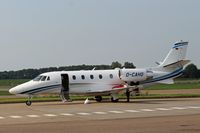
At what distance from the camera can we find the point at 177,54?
138ft

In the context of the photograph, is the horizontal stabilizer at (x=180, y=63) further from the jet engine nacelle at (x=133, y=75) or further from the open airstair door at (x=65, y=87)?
the open airstair door at (x=65, y=87)

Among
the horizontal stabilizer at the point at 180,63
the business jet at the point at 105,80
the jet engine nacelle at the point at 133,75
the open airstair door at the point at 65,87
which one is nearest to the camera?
the business jet at the point at 105,80

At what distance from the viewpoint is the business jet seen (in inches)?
1517

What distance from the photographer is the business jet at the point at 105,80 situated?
126ft

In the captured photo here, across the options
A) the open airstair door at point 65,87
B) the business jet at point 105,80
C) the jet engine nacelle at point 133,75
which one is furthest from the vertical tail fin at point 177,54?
the open airstair door at point 65,87

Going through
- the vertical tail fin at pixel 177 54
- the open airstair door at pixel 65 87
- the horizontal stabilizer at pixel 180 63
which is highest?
the vertical tail fin at pixel 177 54

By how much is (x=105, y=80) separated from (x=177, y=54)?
6.92 meters

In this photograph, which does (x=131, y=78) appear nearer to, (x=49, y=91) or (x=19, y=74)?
(x=49, y=91)

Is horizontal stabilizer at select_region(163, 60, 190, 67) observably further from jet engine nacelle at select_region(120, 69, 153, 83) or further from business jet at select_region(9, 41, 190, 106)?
jet engine nacelle at select_region(120, 69, 153, 83)

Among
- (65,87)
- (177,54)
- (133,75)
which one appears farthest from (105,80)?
(177,54)

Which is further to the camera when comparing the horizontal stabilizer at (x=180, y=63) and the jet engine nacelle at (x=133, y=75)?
the horizontal stabilizer at (x=180, y=63)

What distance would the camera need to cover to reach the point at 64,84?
3941 centimetres

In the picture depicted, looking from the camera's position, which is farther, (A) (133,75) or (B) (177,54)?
(B) (177,54)

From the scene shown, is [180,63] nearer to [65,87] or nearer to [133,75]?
[133,75]
